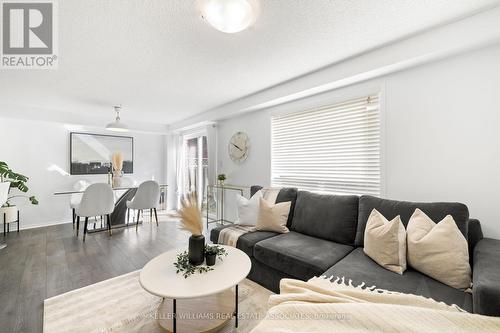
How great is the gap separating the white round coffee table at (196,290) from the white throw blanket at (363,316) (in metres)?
0.41

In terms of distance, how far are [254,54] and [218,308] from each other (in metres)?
2.38

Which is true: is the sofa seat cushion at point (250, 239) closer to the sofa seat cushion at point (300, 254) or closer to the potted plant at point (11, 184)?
the sofa seat cushion at point (300, 254)

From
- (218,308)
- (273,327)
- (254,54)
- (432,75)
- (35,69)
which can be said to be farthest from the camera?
(35,69)

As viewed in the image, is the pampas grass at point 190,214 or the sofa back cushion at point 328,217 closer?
the pampas grass at point 190,214

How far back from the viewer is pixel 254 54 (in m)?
2.20

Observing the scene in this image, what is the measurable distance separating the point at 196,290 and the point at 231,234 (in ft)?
3.73

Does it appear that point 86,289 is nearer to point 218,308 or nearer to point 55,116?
point 218,308

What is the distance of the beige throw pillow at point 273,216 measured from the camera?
2.44 m

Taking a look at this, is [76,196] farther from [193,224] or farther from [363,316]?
[363,316]

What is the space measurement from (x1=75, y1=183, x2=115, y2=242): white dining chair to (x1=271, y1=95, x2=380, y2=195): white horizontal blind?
282 cm

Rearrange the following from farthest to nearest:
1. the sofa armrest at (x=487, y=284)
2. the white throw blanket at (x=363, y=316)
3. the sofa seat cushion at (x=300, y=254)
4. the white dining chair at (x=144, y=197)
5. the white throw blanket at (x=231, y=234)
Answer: the white dining chair at (x=144, y=197) → the white throw blanket at (x=231, y=234) → the sofa seat cushion at (x=300, y=254) → the sofa armrest at (x=487, y=284) → the white throw blanket at (x=363, y=316)

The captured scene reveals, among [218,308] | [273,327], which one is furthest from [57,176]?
[273,327]

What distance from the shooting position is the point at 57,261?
8.63 ft

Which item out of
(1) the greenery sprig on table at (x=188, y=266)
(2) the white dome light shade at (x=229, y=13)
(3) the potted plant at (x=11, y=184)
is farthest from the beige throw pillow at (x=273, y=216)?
(3) the potted plant at (x=11, y=184)
